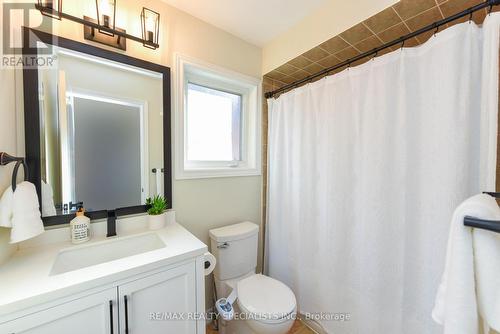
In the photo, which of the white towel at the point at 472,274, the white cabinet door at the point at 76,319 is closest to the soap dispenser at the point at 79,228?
the white cabinet door at the point at 76,319

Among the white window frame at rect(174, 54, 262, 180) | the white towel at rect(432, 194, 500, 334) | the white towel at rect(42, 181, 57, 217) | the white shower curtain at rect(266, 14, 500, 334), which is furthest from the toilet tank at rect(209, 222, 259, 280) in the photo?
the white towel at rect(432, 194, 500, 334)

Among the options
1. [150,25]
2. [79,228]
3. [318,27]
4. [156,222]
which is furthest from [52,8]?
[318,27]

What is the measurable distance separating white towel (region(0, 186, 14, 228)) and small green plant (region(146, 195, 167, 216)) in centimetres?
58

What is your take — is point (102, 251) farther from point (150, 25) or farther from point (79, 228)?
point (150, 25)

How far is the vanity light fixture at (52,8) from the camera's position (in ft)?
3.05

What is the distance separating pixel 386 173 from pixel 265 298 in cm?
108

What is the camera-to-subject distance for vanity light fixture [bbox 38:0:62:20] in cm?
93

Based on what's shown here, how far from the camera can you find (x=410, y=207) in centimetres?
104

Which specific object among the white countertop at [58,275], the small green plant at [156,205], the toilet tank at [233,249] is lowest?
the toilet tank at [233,249]

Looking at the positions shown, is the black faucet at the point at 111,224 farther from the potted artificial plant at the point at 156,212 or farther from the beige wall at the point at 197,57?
the beige wall at the point at 197,57

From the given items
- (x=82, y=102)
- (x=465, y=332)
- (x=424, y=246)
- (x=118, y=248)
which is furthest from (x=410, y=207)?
(x=82, y=102)

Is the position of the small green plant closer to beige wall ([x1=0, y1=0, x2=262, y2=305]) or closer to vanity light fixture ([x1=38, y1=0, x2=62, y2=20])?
beige wall ([x1=0, y1=0, x2=262, y2=305])

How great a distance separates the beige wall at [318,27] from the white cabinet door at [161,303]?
5.35 ft

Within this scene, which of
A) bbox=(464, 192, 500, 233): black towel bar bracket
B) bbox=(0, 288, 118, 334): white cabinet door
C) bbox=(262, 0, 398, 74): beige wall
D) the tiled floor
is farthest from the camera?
the tiled floor
